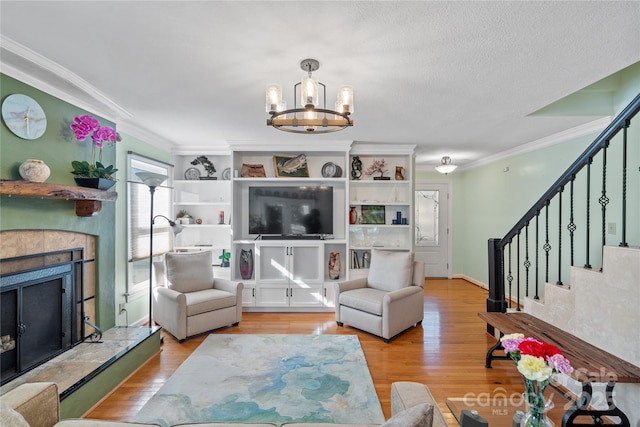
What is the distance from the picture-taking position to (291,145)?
4402mm

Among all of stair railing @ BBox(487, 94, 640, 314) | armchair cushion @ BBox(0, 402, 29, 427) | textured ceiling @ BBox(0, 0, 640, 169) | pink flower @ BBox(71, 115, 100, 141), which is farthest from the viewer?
pink flower @ BBox(71, 115, 100, 141)

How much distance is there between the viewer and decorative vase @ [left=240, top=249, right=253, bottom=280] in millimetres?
4375

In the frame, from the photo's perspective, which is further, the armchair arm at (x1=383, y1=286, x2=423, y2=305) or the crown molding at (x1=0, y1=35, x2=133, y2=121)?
the armchair arm at (x1=383, y1=286, x2=423, y2=305)

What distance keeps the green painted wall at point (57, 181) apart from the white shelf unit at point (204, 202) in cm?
155

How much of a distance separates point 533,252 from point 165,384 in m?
4.82

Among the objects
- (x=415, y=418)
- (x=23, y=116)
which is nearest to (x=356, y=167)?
(x=23, y=116)

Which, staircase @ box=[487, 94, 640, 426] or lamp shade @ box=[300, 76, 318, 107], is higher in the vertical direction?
lamp shade @ box=[300, 76, 318, 107]

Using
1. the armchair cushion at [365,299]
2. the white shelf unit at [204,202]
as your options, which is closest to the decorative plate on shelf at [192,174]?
the white shelf unit at [204,202]

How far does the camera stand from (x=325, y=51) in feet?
6.23

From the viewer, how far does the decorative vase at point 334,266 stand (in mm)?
4473

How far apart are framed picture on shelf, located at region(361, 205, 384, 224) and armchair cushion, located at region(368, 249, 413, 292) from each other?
2.70ft

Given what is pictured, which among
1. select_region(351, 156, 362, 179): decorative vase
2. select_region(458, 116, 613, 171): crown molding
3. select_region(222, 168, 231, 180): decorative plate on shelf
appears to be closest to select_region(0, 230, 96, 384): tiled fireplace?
select_region(222, 168, 231, 180): decorative plate on shelf

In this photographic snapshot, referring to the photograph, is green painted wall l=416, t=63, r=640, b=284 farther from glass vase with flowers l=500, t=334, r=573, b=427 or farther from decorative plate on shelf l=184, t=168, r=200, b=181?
decorative plate on shelf l=184, t=168, r=200, b=181

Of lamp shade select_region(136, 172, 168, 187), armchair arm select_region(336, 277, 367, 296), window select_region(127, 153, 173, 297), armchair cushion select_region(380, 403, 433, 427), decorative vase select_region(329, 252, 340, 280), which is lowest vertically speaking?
armchair arm select_region(336, 277, 367, 296)
